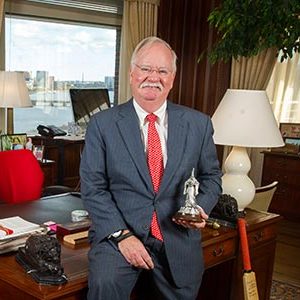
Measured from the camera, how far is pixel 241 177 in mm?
2818

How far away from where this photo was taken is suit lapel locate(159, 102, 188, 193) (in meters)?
1.90

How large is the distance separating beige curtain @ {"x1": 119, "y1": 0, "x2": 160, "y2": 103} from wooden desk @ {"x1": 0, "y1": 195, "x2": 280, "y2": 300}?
10.7ft

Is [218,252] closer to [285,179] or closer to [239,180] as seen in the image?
[239,180]

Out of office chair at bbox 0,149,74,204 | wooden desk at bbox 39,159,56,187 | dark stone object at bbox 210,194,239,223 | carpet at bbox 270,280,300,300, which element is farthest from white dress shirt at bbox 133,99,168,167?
wooden desk at bbox 39,159,56,187

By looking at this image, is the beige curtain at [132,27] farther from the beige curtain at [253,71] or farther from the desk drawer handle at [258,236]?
the desk drawer handle at [258,236]

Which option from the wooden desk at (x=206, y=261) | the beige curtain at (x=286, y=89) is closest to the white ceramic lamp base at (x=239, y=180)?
the wooden desk at (x=206, y=261)

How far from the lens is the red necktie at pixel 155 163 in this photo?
6.25ft

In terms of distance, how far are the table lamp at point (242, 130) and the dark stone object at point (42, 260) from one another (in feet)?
4.02

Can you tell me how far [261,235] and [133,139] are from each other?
123 centimetres

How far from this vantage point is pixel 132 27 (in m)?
5.89

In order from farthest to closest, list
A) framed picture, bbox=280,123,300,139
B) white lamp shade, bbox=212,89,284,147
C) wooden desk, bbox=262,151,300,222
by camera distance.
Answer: framed picture, bbox=280,123,300,139 → wooden desk, bbox=262,151,300,222 → white lamp shade, bbox=212,89,284,147

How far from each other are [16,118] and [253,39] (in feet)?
9.24

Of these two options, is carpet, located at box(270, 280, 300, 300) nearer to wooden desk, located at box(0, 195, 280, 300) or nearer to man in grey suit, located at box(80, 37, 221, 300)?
wooden desk, located at box(0, 195, 280, 300)

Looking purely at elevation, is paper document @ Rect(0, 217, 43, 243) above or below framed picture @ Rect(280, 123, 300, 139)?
below
